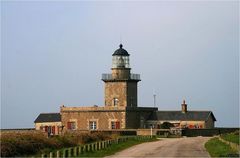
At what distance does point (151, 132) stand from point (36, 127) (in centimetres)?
1565

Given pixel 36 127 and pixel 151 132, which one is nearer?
pixel 151 132

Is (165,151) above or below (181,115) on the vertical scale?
below

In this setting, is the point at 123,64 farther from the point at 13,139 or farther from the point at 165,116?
the point at 13,139

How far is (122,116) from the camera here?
5738 cm

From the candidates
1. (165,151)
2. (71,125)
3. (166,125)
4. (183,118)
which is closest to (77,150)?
(165,151)

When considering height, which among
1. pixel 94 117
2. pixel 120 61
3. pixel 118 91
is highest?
pixel 120 61

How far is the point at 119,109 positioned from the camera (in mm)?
Answer: 57281

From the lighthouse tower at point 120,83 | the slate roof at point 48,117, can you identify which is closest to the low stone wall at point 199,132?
the lighthouse tower at point 120,83

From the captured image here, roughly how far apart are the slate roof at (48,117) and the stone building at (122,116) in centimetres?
462

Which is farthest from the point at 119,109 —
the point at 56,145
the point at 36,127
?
the point at 56,145

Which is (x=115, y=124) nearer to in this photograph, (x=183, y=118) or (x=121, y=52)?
(x=183, y=118)

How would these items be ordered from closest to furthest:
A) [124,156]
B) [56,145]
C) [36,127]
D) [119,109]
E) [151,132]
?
1. [124,156]
2. [56,145]
3. [151,132]
4. [119,109]
5. [36,127]

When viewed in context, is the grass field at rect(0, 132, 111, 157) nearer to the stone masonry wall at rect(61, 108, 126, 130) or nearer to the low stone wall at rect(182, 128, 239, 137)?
the low stone wall at rect(182, 128, 239, 137)

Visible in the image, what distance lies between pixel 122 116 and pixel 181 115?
5804 mm
